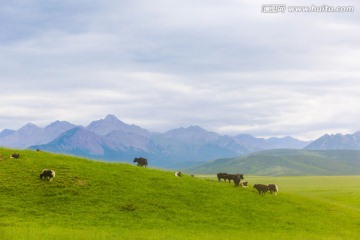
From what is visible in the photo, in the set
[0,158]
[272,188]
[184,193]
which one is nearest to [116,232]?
[184,193]

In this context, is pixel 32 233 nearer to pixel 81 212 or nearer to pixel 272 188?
pixel 81 212

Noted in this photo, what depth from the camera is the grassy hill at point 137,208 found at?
4331 centimetres

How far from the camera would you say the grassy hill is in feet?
142

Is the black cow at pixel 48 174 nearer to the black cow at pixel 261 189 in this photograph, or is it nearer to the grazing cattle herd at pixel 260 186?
the grazing cattle herd at pixel 260 186

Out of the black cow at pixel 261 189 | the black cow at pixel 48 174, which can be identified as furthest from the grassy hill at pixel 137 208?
the black cow at pixel 261 189

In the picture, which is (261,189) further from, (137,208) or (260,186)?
(137,208)

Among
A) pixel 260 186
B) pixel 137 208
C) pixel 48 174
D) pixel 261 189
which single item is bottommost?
pixel 137 208

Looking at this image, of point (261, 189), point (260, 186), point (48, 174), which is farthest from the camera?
point (260, 186)

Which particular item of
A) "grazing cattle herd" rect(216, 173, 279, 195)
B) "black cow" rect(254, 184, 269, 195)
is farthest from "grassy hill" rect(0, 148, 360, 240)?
"grazing cattle herd" rect(216, 173, 279, 195)

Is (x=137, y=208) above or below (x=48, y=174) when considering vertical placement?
below

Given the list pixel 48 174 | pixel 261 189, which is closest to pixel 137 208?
pixel 48 174

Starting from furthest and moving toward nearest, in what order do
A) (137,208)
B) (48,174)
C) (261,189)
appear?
(261,189) → (48,174) → (137,208)

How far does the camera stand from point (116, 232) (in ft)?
137

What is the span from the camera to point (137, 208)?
166 ft
